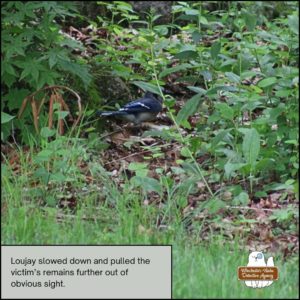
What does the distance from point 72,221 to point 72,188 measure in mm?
862

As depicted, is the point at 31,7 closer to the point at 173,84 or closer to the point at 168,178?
the point at 168,178

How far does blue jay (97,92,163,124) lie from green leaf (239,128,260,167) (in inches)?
67.0

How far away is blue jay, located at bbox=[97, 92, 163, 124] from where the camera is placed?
26.7 ft

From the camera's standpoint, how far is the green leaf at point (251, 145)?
21.6ft

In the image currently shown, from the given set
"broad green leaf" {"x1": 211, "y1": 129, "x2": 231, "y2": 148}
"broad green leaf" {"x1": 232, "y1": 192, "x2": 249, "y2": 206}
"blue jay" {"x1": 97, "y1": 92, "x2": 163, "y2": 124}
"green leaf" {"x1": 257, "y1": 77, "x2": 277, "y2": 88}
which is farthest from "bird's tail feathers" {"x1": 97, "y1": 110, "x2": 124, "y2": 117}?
"broad green leaf" {"x1": 232, "y1": 192, "x2": 249, "y2": 206}

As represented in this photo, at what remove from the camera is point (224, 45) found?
8766mm

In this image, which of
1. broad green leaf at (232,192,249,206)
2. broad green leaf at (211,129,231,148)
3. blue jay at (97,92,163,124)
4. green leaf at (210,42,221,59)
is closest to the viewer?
broad green leaf at (232,192,249,206)

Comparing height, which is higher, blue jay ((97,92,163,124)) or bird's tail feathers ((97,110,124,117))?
blue jay ((97,92,163,124))

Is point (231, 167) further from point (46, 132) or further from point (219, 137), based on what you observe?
point (46, 132)

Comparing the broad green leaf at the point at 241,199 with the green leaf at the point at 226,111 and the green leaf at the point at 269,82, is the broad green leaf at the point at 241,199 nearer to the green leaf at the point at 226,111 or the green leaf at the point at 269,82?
the green leaf at the point at 226,111

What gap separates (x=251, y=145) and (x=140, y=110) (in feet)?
5.96

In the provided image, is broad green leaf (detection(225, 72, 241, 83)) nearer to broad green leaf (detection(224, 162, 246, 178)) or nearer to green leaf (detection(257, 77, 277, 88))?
green leaf (detection(257, 77, 277, 88))

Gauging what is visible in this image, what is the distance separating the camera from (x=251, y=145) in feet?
21.7

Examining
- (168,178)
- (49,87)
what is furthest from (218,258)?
(49,87)
